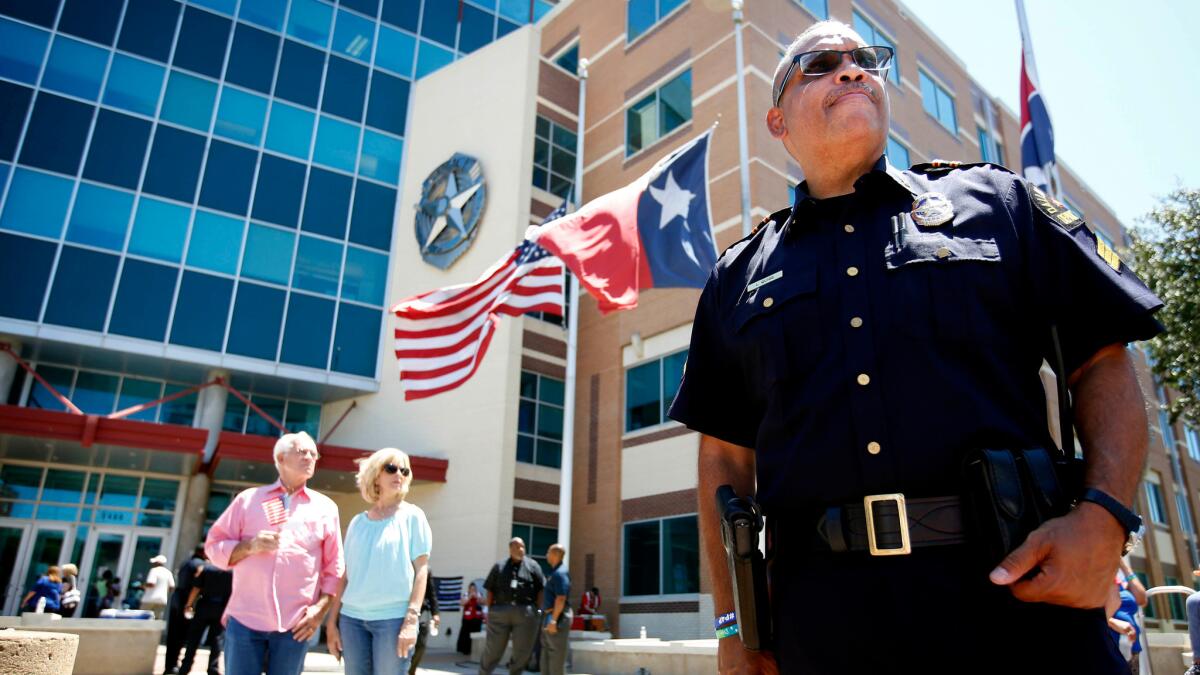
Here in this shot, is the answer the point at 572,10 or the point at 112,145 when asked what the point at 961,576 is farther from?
the point at 572,10

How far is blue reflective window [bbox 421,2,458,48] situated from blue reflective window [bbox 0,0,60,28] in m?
11.6

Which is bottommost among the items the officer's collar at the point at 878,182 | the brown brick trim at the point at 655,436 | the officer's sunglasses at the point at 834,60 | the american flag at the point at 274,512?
the american flag at the point at 274,512

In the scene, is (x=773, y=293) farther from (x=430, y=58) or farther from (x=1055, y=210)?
(x=430, y=58)

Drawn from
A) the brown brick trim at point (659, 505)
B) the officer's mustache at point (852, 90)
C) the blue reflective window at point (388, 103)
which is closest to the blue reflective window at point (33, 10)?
the blue reflective window at point (388, 103)

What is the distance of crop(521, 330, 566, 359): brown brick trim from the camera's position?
940 inches

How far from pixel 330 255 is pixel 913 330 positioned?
86.1 feet

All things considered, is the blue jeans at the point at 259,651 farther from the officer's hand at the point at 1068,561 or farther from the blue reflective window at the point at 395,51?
the blue reflective window at the point at 395,51

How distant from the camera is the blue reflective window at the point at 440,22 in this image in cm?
3069

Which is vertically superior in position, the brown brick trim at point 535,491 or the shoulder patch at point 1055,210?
the brown brick trim at point 535,491

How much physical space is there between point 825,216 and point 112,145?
27149mm

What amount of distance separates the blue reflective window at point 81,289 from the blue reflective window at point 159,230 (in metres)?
0.99

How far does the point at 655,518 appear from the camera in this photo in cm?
2034

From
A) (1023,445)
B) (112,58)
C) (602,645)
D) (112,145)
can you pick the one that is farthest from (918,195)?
(112,58)

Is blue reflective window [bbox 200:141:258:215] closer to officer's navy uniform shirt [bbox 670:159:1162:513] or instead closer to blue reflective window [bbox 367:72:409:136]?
blue reflective window [bbox 367:72:409:136]
